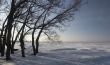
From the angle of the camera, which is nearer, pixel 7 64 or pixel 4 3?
pixel 7 64

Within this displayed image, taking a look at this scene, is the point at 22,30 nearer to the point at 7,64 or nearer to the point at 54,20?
the point at 54,20

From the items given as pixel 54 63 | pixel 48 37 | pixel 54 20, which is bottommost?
pixel 54 63

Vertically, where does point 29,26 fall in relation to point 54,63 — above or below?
above

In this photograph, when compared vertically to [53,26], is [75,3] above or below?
above

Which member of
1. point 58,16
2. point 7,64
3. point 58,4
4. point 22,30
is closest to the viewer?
point 7,64

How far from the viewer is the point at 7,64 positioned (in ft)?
74.7

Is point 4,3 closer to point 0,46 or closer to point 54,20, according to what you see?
point 0,46

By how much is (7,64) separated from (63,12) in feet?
44.6

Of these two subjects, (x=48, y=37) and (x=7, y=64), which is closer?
(x=7, y=64)

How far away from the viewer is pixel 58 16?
111 feet

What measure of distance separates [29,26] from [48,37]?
158 inches

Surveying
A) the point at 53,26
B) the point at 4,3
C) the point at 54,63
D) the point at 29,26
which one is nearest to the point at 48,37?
the point at 53,26

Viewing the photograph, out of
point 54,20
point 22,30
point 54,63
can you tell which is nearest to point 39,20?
point 54,20

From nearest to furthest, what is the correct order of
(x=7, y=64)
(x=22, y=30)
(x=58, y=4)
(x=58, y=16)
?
(x=7, y=64)
(x=58, y=4)
(x=22, y=30)
(x=58, y=16)
